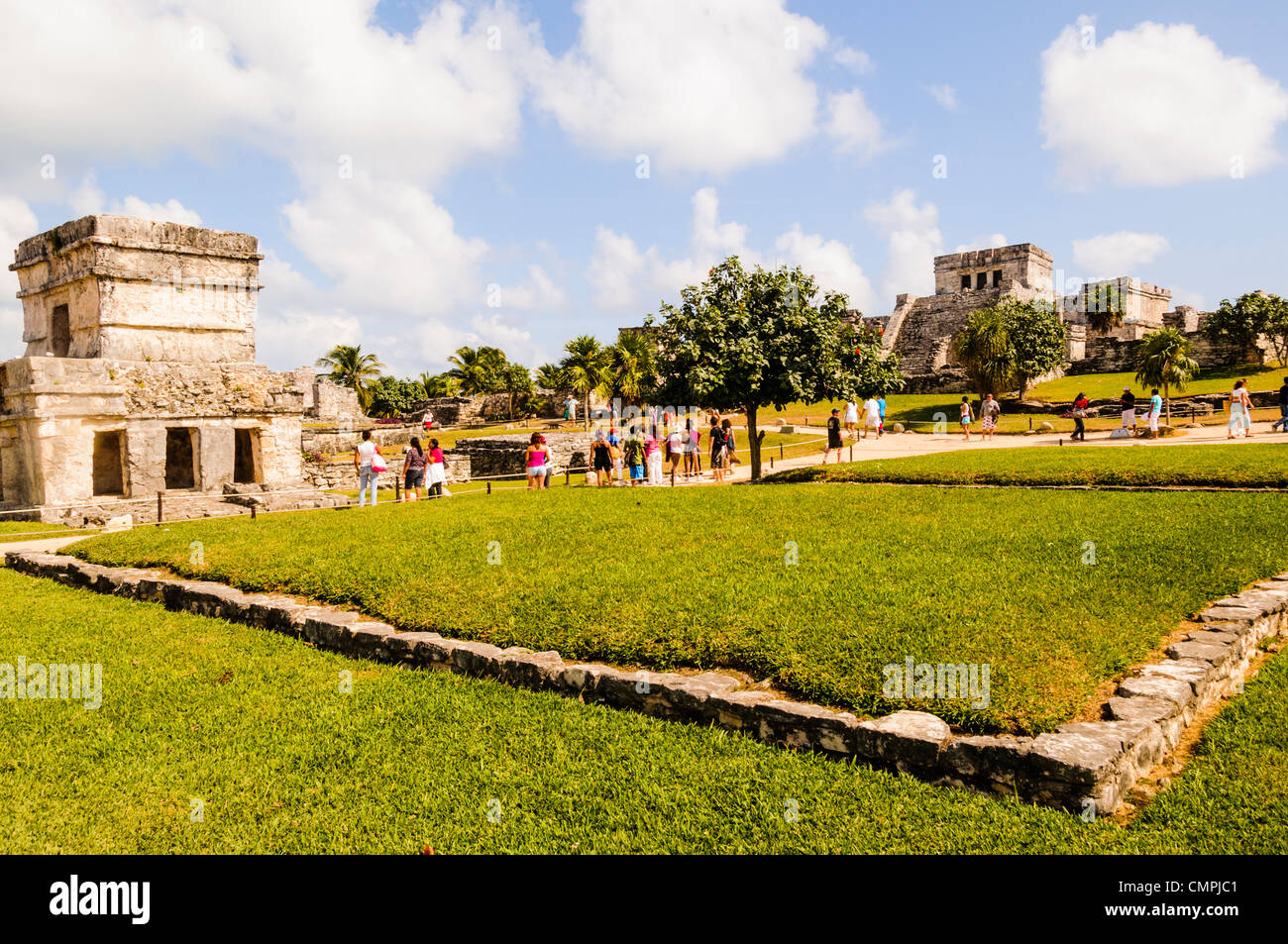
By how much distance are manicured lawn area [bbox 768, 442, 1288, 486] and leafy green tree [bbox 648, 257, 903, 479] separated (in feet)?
6.41

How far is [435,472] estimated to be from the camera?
18.2 m

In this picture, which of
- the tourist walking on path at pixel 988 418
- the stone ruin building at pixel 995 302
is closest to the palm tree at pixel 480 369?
the stone ruin building at pixel 995 302

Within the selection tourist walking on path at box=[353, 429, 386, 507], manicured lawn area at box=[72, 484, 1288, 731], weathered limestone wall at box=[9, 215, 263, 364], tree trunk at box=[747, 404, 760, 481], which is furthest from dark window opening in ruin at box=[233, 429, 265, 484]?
tree trunk at box=[747, 404, 760, 481]

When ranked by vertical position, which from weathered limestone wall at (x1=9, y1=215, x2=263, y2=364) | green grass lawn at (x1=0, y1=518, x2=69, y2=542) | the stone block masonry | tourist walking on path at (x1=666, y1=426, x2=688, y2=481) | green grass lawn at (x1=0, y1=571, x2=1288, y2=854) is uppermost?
weathered limestone wall at (x1=9, y1=215, x2=263, y2=364)

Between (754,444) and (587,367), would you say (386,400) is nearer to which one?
(587,367)

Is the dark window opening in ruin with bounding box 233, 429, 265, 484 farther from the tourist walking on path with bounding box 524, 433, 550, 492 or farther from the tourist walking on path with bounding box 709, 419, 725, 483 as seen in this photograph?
the tourist walking on path with bounding box 709, 419, 725, 483

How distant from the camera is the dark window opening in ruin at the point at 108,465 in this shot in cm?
2066

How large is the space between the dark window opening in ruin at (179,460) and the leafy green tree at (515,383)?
3005 centimetres

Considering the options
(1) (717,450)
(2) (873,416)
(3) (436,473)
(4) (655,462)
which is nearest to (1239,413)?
(2) (873,416)

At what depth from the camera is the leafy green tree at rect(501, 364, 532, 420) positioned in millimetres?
54438

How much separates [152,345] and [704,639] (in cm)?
1937

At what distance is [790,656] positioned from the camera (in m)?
5.86
